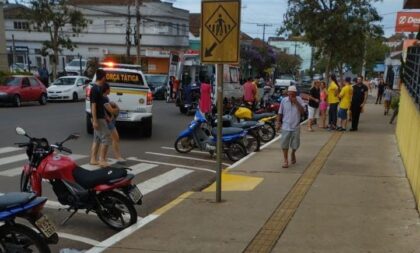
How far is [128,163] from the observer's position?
11.0 m

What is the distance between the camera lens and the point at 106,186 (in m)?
6.33

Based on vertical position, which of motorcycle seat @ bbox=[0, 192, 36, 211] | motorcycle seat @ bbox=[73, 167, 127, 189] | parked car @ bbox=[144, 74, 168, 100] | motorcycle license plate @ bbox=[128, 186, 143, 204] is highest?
motorcycle seat @ bbox=[0, 192, 36, 211]

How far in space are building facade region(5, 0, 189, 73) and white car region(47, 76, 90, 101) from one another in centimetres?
2895

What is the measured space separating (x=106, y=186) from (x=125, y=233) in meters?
0.62

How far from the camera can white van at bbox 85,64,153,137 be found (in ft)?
46.5

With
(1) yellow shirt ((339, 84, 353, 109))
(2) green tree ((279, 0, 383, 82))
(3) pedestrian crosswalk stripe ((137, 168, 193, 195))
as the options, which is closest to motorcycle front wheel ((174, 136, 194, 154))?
(3) pedestrian crosswalk stripe ((137, 168, 193, 195))

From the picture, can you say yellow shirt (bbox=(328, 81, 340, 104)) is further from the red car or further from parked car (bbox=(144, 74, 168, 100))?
parked car (bbox=(144, 74, 168, 100))

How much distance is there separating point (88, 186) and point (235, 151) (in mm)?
6143

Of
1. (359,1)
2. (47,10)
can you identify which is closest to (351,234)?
(359,1)

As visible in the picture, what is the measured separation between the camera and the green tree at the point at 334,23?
846 inches

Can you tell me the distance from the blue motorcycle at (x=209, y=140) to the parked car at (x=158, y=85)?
19.4m

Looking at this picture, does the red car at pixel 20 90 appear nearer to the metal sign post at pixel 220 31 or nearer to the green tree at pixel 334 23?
the green tree at pixel 334 23

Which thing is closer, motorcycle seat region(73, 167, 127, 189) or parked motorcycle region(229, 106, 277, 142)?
motorcycle seat region(73, 167, 127, 189)

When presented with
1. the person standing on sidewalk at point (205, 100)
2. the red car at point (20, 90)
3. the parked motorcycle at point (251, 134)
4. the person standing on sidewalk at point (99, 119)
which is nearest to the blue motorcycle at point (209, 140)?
the parked motorcycle at point (251, 134)
